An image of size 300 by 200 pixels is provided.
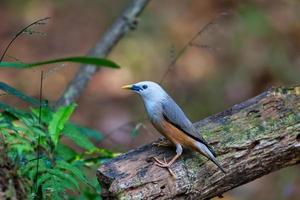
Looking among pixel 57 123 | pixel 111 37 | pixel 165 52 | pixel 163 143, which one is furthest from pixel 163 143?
pixel 165 52

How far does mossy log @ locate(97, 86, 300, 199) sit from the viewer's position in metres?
3.64

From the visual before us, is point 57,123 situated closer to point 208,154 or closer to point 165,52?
point 208,154

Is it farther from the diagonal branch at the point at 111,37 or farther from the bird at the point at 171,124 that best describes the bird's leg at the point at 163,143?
the diagonal branch at the point at 111,37

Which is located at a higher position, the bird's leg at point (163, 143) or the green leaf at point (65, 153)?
the green leaf at point (65, 153)

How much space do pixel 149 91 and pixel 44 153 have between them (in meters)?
0.71

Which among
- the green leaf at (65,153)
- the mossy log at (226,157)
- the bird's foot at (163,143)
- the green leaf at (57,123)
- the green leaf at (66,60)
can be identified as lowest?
the mossy log at (226,157)

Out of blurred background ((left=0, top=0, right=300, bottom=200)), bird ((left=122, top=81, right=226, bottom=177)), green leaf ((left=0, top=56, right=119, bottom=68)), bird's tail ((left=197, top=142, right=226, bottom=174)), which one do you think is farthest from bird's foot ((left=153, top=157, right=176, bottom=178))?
blurred background ((left=0, top=0, right=300, bottom=200))

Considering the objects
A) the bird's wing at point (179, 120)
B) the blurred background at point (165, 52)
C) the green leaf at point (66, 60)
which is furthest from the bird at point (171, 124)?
the blurred background at point (165, 52)

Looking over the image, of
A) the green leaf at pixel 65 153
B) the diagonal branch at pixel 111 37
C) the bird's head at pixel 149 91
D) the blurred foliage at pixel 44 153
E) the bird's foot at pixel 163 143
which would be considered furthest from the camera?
the diagonal branch at pixel 111 37

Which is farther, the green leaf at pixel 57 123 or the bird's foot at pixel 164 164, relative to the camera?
the green leaf at pixel 57 123

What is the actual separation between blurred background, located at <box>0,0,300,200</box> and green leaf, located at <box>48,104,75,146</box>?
4002 millimetres

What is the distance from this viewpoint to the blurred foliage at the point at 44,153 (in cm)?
350

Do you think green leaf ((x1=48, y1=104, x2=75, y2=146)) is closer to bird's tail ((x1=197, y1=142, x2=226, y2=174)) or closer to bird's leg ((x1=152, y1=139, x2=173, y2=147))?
bird's leg ((x1=152, y1=139, x2=173, y2=147))

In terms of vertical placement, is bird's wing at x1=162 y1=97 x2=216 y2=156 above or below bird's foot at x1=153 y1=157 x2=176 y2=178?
above
